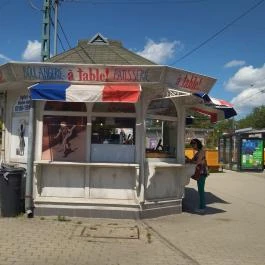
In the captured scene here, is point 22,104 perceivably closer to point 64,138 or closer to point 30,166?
point 64,138

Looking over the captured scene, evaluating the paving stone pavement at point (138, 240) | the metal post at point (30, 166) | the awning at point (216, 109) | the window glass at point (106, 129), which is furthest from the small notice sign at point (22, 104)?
the awning at point (216, 109)

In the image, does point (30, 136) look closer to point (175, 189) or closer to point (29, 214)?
point (29, 214)

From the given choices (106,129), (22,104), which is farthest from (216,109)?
(22,104)

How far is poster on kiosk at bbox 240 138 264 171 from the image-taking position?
27250mm

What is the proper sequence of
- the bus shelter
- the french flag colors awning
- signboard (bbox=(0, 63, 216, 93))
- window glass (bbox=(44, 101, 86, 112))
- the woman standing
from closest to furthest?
1. the french flag colors awning
2. signboard (bbox=(0, 63, 216, 93))
3. window glass (bbox=(44, 101, 86, 112))
4. the woman standing
5. the bus shelter

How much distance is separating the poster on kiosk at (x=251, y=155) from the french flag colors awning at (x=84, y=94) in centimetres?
1844

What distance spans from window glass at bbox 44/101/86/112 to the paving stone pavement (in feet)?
7.20

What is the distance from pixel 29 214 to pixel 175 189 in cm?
319

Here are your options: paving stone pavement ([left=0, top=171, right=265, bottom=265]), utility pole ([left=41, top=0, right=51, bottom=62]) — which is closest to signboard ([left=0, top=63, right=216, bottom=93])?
paving stone pavement ([left=0, top=171, right=265, bottom=265])

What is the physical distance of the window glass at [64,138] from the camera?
10469 mm

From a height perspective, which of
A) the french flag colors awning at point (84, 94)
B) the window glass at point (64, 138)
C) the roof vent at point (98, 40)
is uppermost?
the roof vent at point (98, 40)

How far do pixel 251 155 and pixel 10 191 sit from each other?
1922 centimetres

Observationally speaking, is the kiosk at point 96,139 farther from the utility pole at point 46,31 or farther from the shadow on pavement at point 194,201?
the utility pole at point 46,31

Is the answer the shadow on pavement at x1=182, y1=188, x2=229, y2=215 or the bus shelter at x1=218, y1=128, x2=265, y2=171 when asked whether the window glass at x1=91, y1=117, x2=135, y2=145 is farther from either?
the bus shelter at x1=218, y1=128, x2=265, y2=171
